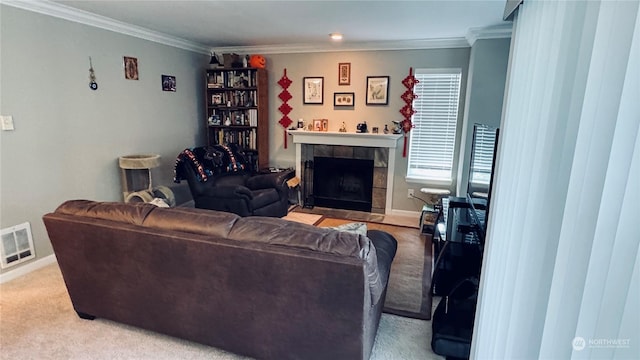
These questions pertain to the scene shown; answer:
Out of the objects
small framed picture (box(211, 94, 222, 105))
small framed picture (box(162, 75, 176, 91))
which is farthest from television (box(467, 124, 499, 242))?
small framed picture (box(162, 75, 176, 91))

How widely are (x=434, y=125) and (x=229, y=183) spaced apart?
2.90 meters

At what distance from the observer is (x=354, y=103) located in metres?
4.91

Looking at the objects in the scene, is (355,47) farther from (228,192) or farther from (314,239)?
(314,239)

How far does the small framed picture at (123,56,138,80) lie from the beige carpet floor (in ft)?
8.43

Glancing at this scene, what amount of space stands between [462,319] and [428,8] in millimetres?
2525

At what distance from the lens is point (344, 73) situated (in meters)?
4.86

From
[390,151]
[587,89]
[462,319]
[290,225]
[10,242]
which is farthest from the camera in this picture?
[390,151]

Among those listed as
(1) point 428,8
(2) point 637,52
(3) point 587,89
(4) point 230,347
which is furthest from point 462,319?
(1) point 428,8

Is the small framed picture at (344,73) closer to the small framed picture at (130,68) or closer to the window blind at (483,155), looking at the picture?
the window blind at (483,155)

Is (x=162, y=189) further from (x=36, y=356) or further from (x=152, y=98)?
(x=36, y=356)

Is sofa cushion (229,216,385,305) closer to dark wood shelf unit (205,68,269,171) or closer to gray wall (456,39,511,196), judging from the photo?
gray wall (456,39,511,196)

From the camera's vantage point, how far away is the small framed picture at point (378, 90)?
4.70 metres

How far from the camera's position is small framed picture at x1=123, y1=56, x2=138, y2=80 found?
395cm

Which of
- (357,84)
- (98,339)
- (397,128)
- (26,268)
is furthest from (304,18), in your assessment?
(26,268)
